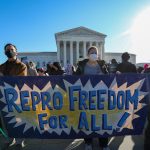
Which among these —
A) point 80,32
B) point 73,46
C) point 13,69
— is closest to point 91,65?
point 13,69

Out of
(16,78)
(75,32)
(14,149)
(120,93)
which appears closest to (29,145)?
(14,149)

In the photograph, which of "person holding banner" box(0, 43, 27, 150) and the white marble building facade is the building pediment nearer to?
the white marble building facade

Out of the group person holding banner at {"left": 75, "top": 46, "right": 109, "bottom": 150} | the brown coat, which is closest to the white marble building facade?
person holding banner at {"left": 75, "top": 46, "right": 109, "bottom": 150}

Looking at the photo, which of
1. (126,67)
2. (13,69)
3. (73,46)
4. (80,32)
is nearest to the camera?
(13,69)

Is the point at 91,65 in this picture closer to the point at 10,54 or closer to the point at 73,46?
the point at 10,54

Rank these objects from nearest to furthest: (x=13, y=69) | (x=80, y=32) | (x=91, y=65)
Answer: (x=13, y=69), (x=91, y=65), (x=80, y=32)

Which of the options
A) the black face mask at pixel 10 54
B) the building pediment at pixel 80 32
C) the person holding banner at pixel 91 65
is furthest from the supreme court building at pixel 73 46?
the black face mask at pixel 10 54

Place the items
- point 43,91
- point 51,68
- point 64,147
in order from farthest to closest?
point 51,68, point 64,147, point 43,91

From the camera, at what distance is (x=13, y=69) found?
238 inches

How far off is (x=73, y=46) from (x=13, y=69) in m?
90.4

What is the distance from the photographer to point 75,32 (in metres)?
92.4

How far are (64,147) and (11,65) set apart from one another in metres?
1.81

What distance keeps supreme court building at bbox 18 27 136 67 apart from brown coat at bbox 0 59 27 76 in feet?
276

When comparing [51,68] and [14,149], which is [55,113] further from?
[51,68]
